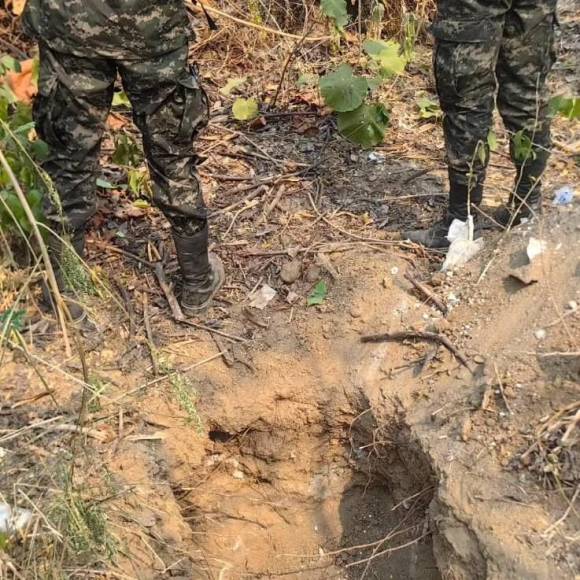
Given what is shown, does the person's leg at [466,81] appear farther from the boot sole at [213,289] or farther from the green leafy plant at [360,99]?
the boot sole at [213,289]

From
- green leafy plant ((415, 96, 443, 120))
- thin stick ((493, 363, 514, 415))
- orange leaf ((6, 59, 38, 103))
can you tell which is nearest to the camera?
thin stick ((493, 363, 514, 415))

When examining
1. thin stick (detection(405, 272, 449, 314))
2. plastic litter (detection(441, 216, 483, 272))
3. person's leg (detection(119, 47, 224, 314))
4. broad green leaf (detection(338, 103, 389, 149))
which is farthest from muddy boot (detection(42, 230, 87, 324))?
broad green leaf (detection(338, 103, 389, 149))

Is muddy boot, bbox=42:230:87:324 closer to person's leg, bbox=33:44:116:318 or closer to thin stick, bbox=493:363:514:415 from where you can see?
person's leg, bbox=33:44:116:318

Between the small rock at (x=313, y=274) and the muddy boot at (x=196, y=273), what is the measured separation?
0.38 meters

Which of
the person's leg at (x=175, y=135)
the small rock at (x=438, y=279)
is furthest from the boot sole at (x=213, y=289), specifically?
the small rock at (x=438, y=279)

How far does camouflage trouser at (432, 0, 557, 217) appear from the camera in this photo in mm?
2377

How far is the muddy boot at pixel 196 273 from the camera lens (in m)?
2.68

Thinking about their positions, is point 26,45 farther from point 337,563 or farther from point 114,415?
point 337,563

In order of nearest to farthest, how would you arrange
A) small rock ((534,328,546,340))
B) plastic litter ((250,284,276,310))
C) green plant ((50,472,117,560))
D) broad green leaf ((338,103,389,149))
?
1. green plant ((50,472,117,560))
2. small rock ((534,328,546,340))
3. plastic litter ((250,284,276,310))
4. broad green leaf ((338,103,389,149))

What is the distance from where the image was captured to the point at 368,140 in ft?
11.7

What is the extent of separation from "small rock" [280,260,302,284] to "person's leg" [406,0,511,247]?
71cm

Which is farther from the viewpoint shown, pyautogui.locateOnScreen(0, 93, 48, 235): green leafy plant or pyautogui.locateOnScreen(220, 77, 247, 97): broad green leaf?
pyautogui.locateOnScreen(220, 77, 247, 97): broad green leaf

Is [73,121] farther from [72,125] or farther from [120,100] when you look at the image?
[120,100]

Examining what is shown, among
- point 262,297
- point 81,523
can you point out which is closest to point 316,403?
point 262,297
